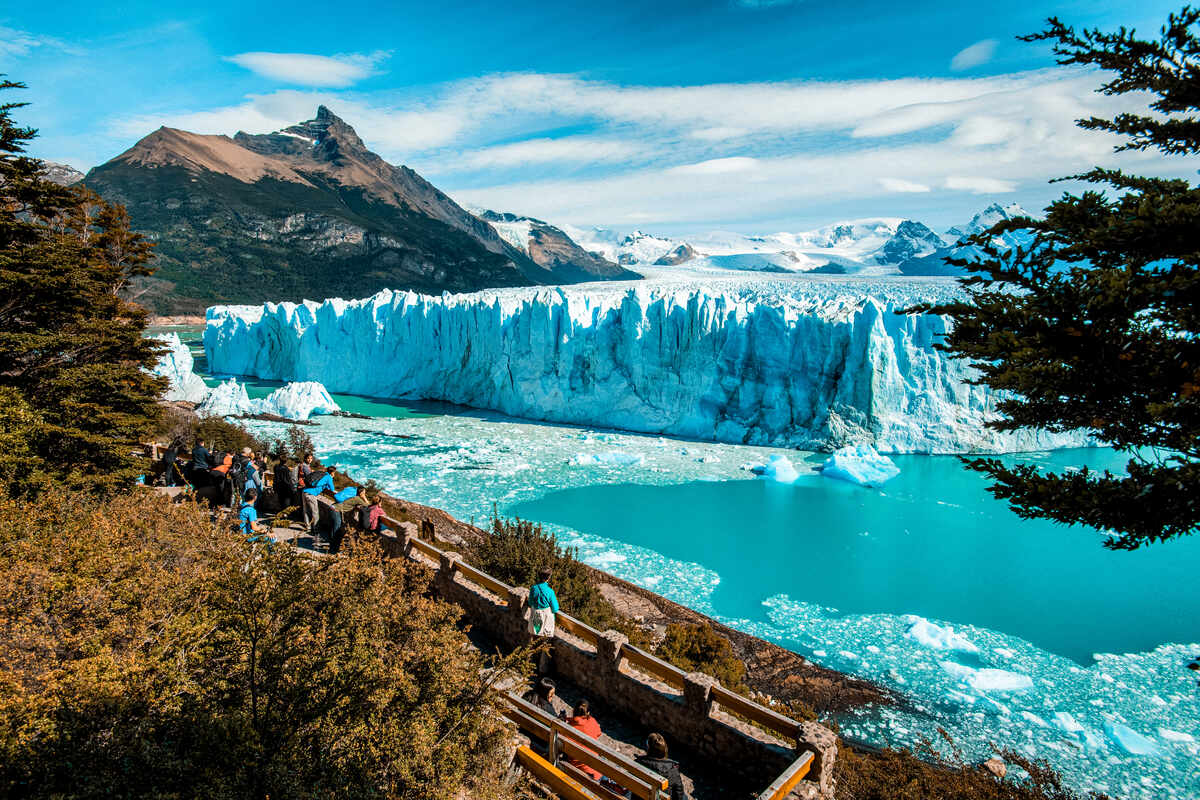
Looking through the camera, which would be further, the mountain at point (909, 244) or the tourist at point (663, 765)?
the mountain at point (909, 244)

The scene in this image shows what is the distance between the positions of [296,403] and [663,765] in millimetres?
27632

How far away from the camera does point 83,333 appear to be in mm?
8805

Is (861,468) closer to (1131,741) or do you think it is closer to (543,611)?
(1131,741)

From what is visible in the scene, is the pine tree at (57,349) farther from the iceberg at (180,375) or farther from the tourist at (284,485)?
the iceberg at (180,375)

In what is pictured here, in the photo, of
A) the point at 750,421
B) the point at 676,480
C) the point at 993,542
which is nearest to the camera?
the point at 993,542

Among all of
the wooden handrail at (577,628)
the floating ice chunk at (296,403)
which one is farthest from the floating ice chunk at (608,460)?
the wooden handrail at (577,628)

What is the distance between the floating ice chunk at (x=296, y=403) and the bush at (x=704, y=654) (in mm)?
23966

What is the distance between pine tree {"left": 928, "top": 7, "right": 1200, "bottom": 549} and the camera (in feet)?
8.77

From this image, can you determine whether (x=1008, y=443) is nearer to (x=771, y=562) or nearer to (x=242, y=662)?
(x=771, y=562)

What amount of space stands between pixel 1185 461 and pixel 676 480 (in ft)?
54.8

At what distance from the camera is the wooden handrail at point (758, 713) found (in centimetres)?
424

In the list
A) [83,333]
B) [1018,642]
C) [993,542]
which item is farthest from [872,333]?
[83,333]

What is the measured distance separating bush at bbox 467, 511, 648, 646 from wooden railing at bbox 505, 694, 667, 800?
3118 millimetres

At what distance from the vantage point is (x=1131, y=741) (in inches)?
292
